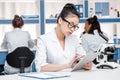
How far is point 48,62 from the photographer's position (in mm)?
2516

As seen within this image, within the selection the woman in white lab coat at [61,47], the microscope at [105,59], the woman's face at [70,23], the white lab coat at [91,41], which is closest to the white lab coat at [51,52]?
the woman in white lab coat at [61,47]

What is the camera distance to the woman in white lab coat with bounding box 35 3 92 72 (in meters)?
2.38

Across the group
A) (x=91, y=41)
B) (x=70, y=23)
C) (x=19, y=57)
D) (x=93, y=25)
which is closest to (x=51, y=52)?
(x=70, y=23)

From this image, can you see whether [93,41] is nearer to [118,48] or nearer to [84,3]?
[118,48]

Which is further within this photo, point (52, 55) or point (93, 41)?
point (93, 41)

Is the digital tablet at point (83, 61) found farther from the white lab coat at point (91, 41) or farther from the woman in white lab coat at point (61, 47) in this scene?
the white lab coat at point (91, 41)

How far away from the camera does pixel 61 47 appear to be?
8.16ft

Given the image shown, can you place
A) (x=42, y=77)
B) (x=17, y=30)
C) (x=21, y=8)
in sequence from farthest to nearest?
1. (x=21, y=8)
2. (x=17, y=30)
3. (x=42, y=77)

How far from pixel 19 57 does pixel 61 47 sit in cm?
177

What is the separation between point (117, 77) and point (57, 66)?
0.57m

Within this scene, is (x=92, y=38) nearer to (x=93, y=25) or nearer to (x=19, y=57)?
(x=93, y=25)

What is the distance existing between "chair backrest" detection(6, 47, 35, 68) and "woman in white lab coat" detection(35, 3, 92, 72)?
5.52 feet

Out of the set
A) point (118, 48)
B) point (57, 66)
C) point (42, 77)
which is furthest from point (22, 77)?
point (118, 48)

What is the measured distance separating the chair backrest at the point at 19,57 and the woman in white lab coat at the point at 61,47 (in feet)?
5.52
